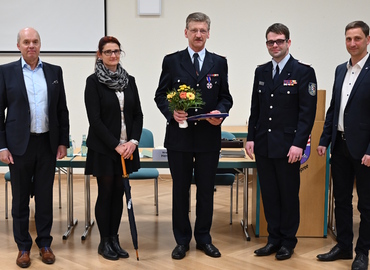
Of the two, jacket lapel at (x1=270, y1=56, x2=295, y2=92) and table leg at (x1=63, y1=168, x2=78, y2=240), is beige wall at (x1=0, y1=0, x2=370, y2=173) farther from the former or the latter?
jacket lapel at (x1=270, y1=56, x2=295, y2=92)

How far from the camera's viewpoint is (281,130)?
11.8 feet

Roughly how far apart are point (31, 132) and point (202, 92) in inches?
50.4

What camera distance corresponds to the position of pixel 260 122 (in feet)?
12.3

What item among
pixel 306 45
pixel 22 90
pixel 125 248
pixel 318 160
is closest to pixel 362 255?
pixel 318 160

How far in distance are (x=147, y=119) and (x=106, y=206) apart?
4.00m

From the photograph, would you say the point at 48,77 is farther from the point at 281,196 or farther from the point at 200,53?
the point at 281,196

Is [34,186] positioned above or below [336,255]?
above

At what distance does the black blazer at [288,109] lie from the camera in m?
3.53

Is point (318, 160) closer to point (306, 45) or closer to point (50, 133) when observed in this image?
point (50, 133)

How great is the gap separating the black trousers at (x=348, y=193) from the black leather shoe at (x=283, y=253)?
0.39 meters

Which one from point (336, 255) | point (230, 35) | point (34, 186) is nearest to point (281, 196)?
point (336, 255)

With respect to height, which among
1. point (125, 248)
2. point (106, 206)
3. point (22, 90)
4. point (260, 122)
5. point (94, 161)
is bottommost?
point (125, 248)

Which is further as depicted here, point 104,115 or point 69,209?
point 69,209

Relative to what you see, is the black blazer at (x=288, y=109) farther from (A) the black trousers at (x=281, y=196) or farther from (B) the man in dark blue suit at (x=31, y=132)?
(B) the man in dark blue suit at (x=31, y=132)
